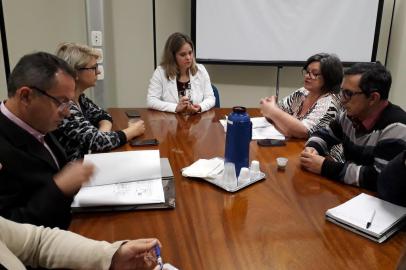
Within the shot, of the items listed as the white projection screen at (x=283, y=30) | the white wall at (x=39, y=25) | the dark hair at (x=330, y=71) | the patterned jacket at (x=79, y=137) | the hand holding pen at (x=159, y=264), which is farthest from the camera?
the white projection screen at (x=283, y=30)

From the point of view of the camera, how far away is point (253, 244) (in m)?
1.07

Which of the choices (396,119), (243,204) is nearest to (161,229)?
(243,204)

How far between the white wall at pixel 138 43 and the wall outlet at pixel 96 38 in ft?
0.89

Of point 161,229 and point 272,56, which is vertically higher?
point 272,56

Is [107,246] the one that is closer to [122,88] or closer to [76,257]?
[76,257]

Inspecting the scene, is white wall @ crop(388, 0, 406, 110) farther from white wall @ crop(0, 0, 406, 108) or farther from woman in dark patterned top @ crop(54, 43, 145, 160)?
woman in dark patterned top @ crop(54, 43, 145, 160)

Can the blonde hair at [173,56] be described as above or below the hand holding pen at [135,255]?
above

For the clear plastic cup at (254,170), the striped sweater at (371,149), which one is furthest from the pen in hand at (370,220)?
the clear plastic cup at (254,170)

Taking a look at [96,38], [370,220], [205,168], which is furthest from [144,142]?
[96,38]

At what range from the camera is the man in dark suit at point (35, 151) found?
1.20 metres

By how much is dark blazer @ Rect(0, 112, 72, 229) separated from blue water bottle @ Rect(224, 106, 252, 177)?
611 mm

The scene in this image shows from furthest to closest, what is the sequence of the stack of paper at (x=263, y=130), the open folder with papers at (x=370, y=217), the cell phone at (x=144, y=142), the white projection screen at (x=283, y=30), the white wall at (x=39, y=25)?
the white projection screen at (x=283, y=30)
the white wall at (x=39, y=25)
the stack of paper at (x=263, y=130)
the cell phone at (x=144, y=142)
the open folder with papers at (x=370, y=217)

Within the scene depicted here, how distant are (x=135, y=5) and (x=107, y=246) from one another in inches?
128

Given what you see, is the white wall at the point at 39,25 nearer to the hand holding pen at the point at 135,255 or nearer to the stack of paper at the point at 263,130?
the stack of paper at the point at 263,130
